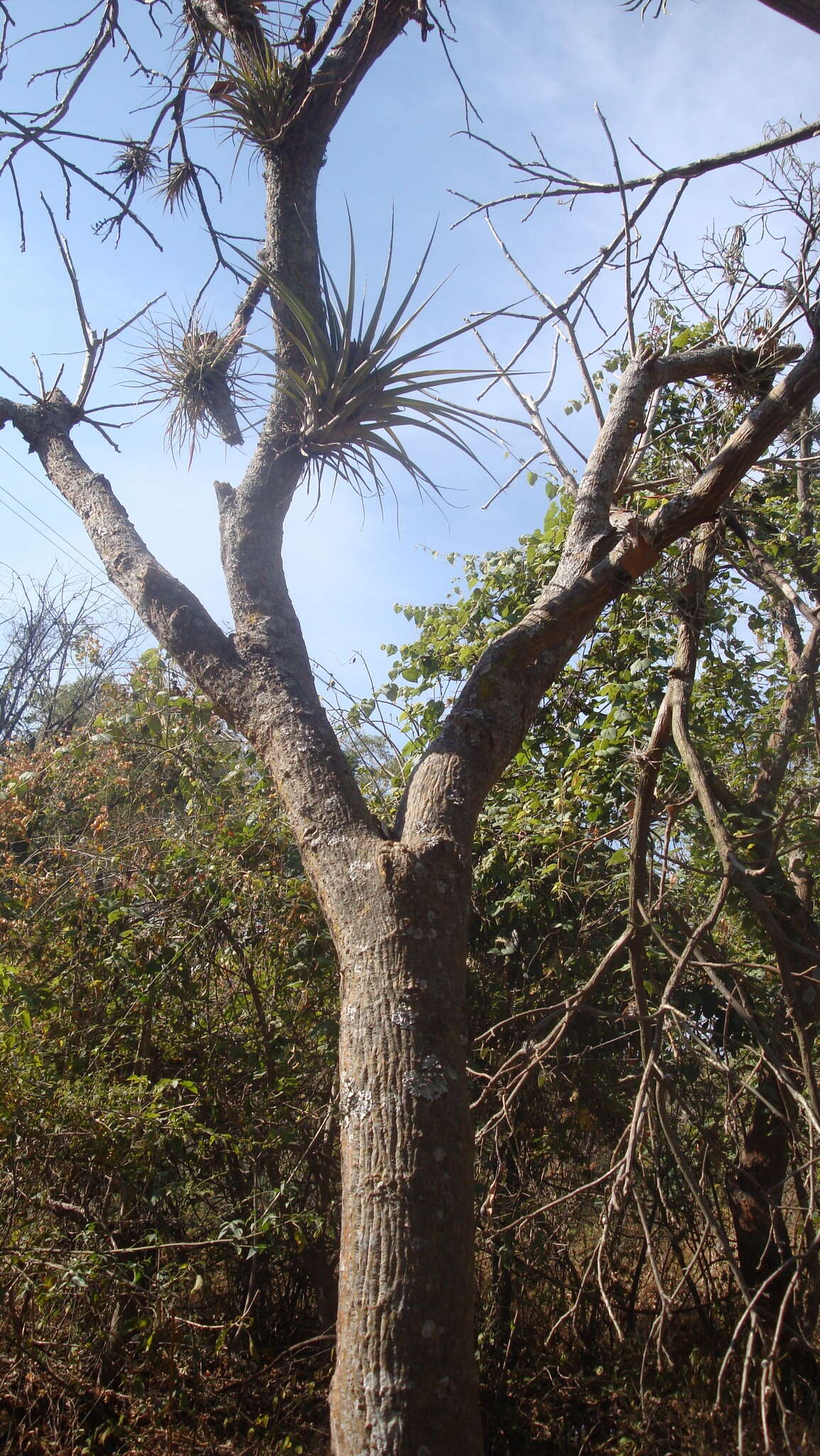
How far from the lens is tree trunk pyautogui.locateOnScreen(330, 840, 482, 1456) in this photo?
5.10ft

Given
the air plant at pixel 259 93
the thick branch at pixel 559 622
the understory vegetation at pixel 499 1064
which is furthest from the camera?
the air plant at pixel 259 93

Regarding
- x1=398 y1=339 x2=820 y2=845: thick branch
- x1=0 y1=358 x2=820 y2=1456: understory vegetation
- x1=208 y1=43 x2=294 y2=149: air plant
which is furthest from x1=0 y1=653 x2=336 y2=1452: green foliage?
x1=208 y1=43 x2=294 y2=149: air plant

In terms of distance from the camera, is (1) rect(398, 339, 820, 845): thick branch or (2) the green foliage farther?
(2) the green foliage

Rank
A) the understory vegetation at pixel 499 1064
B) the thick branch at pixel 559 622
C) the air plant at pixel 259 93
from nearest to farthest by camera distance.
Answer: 1. the thick branch at pixel 559 622
2. the understory vegetation at pixel 499 1064
3. the air plant at pixel 259 93

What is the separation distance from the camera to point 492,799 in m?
3.81

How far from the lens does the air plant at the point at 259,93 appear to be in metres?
3.31

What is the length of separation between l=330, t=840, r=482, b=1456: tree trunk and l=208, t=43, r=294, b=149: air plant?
9.86ft

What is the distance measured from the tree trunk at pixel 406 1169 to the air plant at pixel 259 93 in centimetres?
300

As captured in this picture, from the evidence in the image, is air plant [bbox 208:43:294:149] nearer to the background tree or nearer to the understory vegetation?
the background tree

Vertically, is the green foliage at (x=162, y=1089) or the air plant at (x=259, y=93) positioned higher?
the air plant at (x=259, y=93)

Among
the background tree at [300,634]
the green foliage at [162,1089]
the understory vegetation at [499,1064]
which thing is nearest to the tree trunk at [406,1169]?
the background tree at [300,634]

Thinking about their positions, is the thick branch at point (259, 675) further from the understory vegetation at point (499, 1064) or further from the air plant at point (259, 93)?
the air plant at point (259, 93)

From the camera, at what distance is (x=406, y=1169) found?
66.9 inches

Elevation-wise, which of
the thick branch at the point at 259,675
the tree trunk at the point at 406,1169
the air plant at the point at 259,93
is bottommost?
the tree trunk at the point at 406,1169
